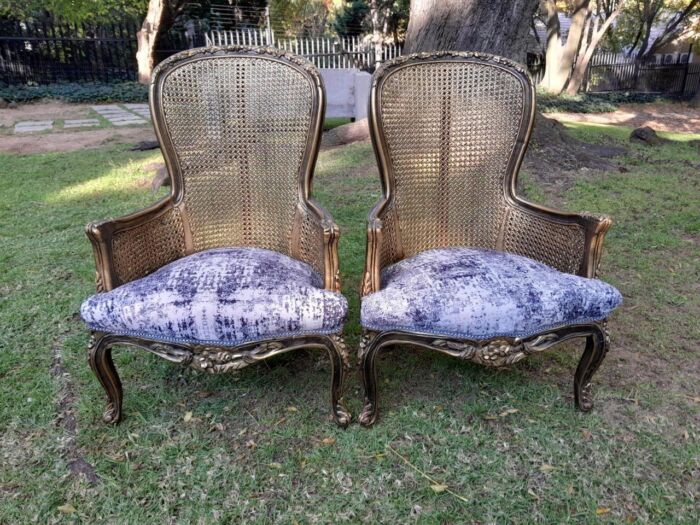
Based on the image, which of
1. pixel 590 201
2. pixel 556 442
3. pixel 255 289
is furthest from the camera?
pixel 590 201

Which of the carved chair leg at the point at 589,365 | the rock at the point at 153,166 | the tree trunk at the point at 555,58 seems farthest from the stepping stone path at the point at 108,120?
the tree trunk at the point at 555,58

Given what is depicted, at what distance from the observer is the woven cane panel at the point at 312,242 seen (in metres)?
2.13

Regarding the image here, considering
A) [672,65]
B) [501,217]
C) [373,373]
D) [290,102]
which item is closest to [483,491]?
[373,373]

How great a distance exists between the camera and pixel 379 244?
6.46 ft

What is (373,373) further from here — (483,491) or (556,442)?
(556,442)

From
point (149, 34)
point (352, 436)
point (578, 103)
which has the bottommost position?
point (352, 436)

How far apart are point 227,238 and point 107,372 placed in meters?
0.84

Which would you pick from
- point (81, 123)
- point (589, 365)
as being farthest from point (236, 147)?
point (81, 123)

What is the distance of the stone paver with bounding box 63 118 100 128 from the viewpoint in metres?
8.94

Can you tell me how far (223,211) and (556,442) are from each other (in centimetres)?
177

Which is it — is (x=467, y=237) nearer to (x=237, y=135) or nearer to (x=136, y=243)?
(x=237, y=135)

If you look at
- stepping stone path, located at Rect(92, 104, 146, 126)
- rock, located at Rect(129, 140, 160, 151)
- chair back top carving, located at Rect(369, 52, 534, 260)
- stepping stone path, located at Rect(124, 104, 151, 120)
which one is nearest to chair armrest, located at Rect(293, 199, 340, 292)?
chair back top carving, located at Rect(369, 52, 534, 260)

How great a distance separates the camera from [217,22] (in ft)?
53.1

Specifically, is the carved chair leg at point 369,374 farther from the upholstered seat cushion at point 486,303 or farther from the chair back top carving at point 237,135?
the chair back top carving at point 237,135
